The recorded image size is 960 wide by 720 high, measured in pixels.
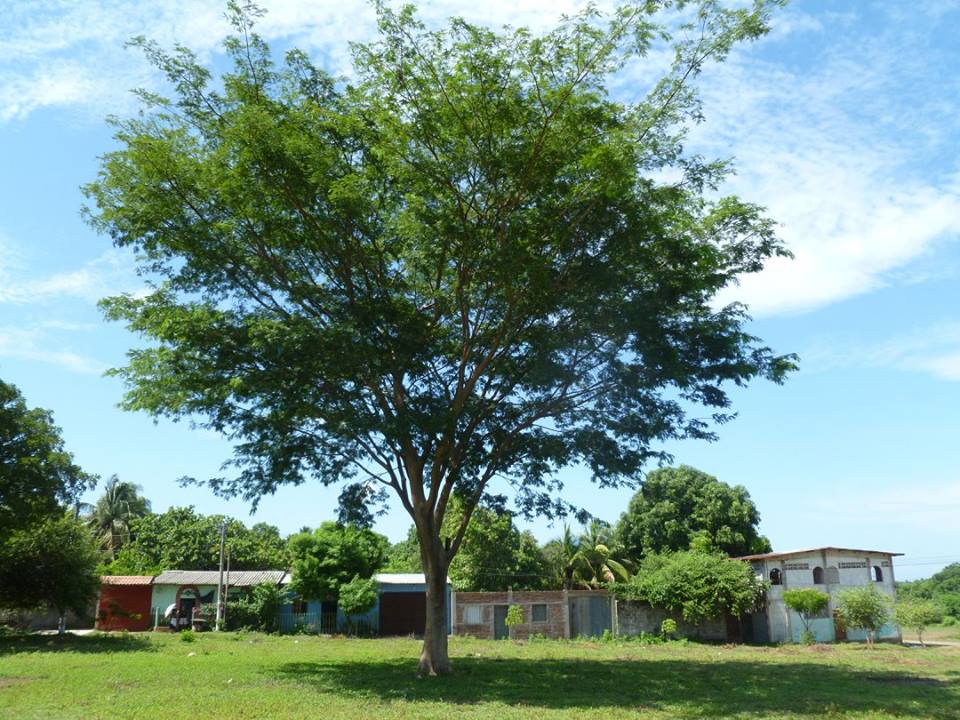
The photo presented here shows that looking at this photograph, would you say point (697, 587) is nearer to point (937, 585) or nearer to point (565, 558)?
point (565, 558)

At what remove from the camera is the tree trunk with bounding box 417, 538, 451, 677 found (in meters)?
17.7

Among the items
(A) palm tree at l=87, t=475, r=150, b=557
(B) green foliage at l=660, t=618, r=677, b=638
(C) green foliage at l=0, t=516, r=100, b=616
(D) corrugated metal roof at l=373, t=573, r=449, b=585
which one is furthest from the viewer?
(A) palm tree at l=87, t=475, r=150, b=557

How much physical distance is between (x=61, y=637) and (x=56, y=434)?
29.8 feet

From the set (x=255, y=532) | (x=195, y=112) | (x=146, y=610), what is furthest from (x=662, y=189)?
(x=255, y=532)

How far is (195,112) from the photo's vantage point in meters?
15.1

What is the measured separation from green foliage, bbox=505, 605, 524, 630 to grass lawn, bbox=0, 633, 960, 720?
20.4 ft

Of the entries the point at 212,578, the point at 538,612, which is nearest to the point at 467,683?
the point at 538,612

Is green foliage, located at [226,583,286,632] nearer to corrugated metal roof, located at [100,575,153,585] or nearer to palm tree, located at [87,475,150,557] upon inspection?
corrugated metal roof, located at [100,575,153,585]

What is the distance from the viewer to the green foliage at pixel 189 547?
47519 millimetres

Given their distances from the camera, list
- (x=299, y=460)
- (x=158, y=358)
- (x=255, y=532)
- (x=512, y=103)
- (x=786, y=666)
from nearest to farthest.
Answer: (x=512, y=103)
(x=158, y=358)
(x=299, y=460)
(x=786, y=666)
(x=255, y=532)

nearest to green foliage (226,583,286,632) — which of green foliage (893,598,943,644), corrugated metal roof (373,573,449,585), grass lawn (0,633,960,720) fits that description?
corrugated metal roof (373,573,449,585)

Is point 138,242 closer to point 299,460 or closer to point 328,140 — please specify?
point 328,140

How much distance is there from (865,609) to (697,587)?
6394 mm

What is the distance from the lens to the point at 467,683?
53.6 ft
